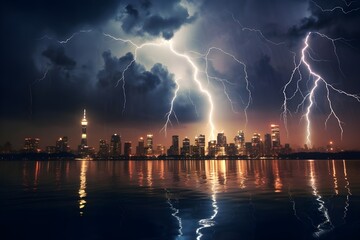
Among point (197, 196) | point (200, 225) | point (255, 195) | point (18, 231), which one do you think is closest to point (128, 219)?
point (200, 225)

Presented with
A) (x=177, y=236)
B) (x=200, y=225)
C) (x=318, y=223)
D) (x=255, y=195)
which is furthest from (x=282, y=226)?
(x=255, y=195)

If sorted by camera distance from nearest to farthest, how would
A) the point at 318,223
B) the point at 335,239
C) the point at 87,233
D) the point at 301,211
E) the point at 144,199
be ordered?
the point at 335,239, the point at 87,233, the point at 318,223, the point at 301,211, the point at 144,199

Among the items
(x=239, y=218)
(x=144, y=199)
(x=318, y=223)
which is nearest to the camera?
(x=318, y=223)

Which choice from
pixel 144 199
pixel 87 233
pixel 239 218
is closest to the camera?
pixel 87 233

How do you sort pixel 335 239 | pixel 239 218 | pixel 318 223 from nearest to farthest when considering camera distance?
pixel 335 239
pixel 318 223
pixel 239 218

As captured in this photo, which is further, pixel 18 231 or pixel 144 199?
pixel 144 199

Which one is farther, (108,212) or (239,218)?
(108,212)

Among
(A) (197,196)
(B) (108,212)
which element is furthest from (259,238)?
(A) (197,196)

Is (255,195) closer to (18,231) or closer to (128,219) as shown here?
(128,219)

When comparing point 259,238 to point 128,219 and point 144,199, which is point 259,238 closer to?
point 128,219
